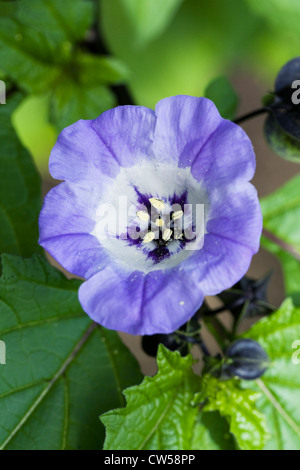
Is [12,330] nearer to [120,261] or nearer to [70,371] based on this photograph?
[70,371]

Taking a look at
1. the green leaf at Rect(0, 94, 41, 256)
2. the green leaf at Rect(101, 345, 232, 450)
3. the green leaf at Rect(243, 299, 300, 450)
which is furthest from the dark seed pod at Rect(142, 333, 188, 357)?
the green leaf at Rect(0, 94, 41, 256)

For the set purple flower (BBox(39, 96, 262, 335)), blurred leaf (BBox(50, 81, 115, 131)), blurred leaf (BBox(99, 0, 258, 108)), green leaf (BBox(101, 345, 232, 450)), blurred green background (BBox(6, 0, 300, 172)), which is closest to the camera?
purple flower (BBox(39, 96, 262, 335))

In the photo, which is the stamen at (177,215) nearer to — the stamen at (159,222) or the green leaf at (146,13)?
the stamen at (159,222)

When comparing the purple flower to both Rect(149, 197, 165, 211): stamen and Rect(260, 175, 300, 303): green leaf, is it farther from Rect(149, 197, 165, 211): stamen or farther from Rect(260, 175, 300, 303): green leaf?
Rect(260, 175, 300, 303): green leaf

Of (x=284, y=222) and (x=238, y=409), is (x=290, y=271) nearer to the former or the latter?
(x=284, y=222)

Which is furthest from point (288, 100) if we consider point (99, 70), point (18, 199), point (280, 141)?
point (18, 199)

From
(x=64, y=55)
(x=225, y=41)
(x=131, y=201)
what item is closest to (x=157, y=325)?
(x=131, y=201)

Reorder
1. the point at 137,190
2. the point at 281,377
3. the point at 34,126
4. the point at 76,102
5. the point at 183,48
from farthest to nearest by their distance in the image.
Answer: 1. the point at 183,48
2. the point at 34,126
3. the point at 76,102
4. the point at 281,377
5. the point at 137,190
